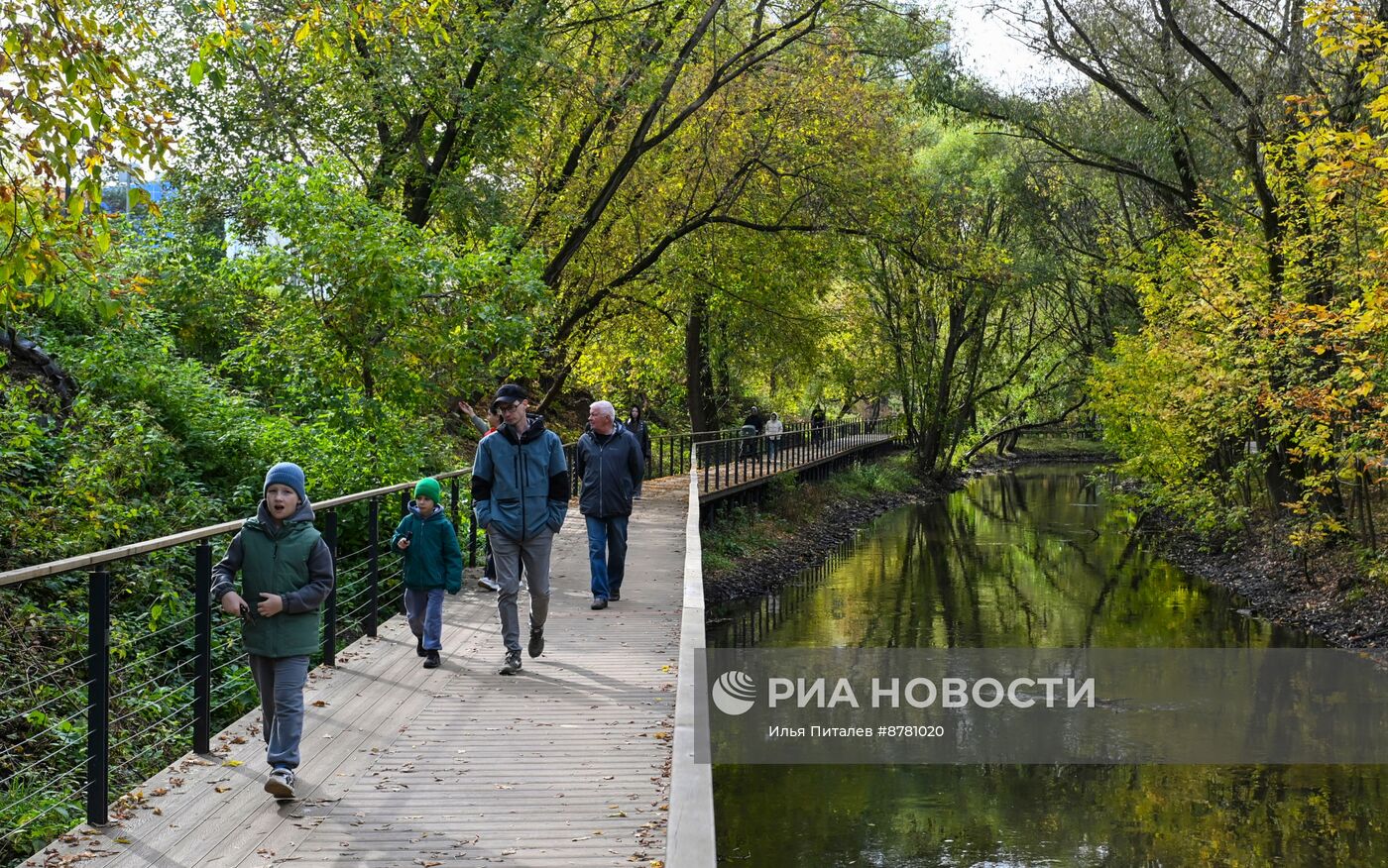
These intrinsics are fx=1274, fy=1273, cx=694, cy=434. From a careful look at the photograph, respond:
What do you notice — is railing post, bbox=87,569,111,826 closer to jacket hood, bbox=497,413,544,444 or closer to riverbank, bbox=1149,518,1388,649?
jacket hood, bbox=497,413,544,444

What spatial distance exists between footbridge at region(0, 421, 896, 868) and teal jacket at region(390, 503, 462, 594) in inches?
25.2

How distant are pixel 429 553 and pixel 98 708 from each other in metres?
3.60

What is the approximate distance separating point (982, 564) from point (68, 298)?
20.2 meters

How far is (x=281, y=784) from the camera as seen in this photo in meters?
5.83

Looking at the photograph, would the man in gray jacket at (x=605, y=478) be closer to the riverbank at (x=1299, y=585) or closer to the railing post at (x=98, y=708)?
the railing post at (x=98, y=708)

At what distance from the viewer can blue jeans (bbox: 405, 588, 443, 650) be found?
905cm

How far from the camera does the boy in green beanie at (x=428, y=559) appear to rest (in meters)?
8.95

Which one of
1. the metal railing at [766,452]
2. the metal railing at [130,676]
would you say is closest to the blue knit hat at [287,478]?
the metal railing at [130,676]

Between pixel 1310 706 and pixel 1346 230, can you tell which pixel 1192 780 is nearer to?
pixel 1310 706

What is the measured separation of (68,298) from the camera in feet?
40.2

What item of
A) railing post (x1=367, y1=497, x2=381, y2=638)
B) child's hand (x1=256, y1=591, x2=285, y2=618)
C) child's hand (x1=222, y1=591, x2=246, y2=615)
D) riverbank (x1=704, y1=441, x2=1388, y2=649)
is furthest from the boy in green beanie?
riverbank (x1=704, y1=441, x2=1388, y2=649)

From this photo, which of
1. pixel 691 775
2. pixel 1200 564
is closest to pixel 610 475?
pixel 691 775

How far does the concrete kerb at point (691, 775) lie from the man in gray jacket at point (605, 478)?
3427 mm

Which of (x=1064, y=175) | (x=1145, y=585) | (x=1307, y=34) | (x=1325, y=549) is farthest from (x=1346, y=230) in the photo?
(x=1064, y=175)
